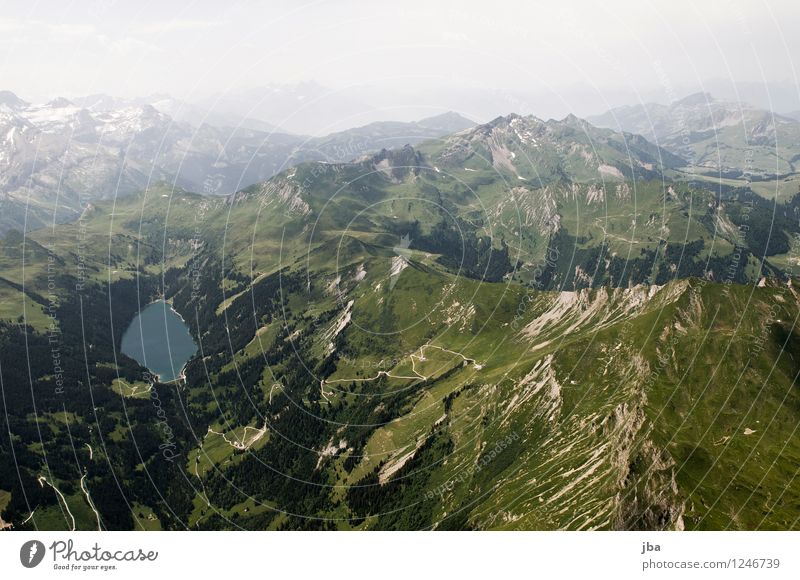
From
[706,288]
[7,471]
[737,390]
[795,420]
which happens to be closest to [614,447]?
[737,390]

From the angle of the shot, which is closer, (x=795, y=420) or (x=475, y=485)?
(x=795, y=420)

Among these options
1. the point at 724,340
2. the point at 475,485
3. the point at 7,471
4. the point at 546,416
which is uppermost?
the point at 724,340

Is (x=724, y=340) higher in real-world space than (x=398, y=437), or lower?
higher

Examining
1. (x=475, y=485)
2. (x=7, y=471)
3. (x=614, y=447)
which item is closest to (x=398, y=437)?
(x=475, y=485)

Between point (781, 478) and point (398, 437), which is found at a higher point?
point (781, 478)

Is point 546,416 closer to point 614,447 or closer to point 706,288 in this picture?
point 614,447

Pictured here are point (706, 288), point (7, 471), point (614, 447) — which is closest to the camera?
point (614, 447)

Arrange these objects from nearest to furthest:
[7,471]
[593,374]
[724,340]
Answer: [724,340] < [593,374] < [7,471]

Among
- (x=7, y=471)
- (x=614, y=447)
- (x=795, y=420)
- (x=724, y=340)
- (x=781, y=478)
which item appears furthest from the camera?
(x=7, y=471)

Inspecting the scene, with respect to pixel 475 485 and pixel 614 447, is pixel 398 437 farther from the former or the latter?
pixel 614 447
